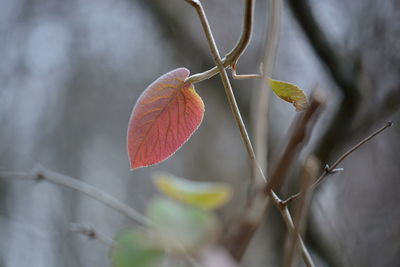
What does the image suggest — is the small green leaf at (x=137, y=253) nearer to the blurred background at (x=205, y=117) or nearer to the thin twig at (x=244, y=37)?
the thin twig at (x=244, y=37)

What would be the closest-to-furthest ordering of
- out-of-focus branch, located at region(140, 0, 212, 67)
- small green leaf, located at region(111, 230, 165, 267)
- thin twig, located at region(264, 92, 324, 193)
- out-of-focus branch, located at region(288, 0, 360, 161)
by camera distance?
thin twig, located at region(264, 92, 324, 193)
small green leaf, located at region(111, 230, 165, 267)
out-of-focus branch, located at region(288, 0, 360, 161)
out-of-focus branch, located at region(140, 0, 212, 67)

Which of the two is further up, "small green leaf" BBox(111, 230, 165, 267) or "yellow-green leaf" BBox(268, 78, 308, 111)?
"yellow-green leaf" BBox(268, 78, 308, 111)

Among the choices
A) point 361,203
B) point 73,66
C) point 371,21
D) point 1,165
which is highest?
point 73,66

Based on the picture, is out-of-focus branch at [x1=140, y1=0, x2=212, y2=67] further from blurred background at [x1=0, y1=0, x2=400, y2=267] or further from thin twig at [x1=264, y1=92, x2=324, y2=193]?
thin twig at [x1=264, y1=92, x2=324, y2=193]

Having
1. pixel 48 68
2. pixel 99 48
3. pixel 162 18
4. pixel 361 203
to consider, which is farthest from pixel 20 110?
pixel 361 203

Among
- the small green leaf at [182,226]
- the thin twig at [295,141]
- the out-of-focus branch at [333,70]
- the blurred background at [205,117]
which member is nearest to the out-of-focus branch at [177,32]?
the blurred background at [205,117]

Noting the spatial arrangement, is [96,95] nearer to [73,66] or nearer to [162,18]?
[73,66]

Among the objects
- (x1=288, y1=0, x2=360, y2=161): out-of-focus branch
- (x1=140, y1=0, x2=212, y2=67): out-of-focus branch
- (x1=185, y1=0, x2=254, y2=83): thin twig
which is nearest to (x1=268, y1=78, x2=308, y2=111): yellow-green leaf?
(x1=185, y1=0, x2=254, y2=83): thin twig
